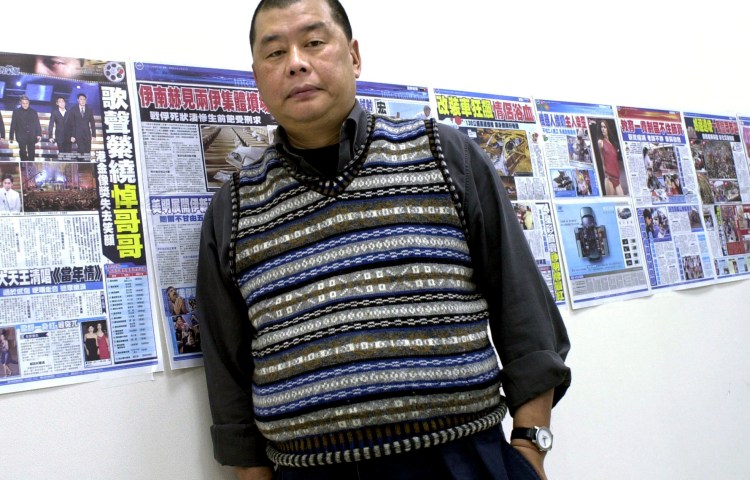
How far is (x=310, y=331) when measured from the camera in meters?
1.10

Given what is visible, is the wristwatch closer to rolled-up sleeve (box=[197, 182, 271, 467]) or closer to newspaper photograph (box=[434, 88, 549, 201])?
rolled-up sleeve (box=[197, 182, 271, 467])

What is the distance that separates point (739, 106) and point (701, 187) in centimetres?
38

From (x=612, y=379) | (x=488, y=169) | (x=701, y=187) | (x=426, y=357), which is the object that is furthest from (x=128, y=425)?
(x=701, y=187)

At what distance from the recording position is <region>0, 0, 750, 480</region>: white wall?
1160 mm

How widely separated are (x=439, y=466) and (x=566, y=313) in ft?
2.43

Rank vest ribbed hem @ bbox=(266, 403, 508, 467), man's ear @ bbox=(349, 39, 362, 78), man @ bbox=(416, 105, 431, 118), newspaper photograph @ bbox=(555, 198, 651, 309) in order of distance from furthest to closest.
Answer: newspaper photograph @ bbox=(555, 198, 651, 309) < man @ bbox=(416, 105, 431, 118) < man's ear @ bbox=(349, 39, 362, 78) < vest ribbed hem @ bbox=(266, 403, 508, 467)

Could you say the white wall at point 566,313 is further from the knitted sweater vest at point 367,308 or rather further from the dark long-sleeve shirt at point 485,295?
the knitted sweater vest at point 367,308

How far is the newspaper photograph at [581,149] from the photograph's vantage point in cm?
177

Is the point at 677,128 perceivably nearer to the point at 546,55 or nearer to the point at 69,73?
the point at 546,55

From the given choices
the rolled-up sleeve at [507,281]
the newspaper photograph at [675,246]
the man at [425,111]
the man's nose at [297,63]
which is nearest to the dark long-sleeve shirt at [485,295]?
the rolled-up sleeve at [507,281]

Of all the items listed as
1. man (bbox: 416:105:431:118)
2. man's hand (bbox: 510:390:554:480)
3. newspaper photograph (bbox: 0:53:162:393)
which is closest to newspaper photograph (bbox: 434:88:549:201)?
man (bbox: 416:105:431:118)

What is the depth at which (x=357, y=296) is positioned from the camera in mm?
1087

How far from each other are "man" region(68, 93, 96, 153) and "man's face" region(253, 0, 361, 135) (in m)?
0.29

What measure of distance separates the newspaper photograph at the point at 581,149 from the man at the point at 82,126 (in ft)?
3.33
